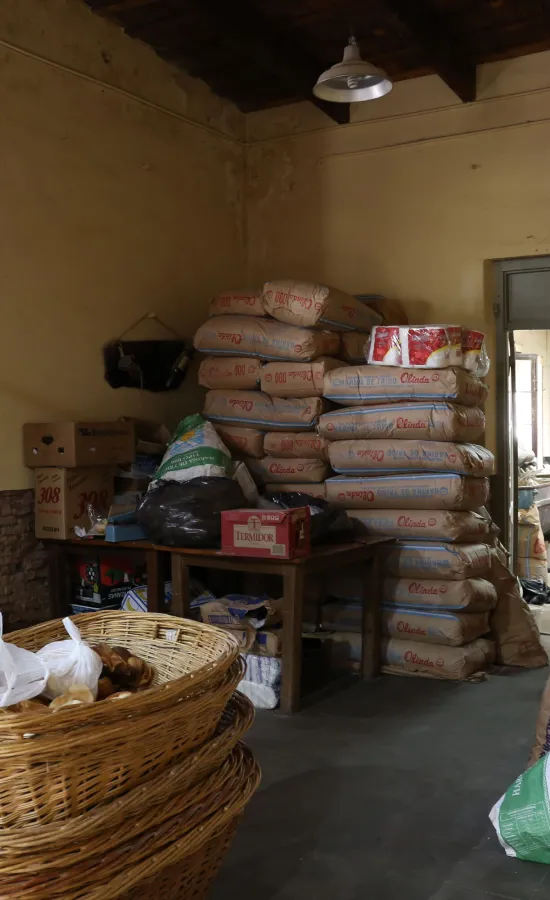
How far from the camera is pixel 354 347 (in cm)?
466

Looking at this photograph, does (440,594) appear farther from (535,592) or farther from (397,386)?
(535,592)

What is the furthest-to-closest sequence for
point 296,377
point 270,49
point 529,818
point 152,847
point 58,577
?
point 270,49 → point 296,377 → point 58,577 → point 529,818 → point 152,847

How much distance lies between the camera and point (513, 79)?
16.5 ft

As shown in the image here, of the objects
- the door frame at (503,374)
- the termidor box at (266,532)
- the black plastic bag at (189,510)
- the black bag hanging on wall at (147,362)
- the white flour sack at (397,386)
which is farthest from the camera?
the door frame at (503,374)

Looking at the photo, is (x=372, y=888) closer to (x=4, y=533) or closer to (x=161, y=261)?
(x=4, y=533)

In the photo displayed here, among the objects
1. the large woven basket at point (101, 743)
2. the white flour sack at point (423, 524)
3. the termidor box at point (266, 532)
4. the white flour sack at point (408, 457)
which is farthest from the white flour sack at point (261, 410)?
the large woven basket at point (101, 743)

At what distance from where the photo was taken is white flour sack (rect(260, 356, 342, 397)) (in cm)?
445

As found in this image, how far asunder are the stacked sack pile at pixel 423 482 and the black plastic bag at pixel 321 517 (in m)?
0.22

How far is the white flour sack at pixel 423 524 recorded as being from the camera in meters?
4.21

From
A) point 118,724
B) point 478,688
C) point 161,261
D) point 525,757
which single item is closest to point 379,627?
point 478,688

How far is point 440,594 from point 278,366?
1427mm

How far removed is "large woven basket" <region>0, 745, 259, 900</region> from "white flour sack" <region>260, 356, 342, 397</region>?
278cm

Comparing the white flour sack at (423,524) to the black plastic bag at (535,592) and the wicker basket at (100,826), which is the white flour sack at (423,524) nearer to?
the black plastic bag at (535,592)

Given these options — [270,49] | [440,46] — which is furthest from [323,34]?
[440,46]
